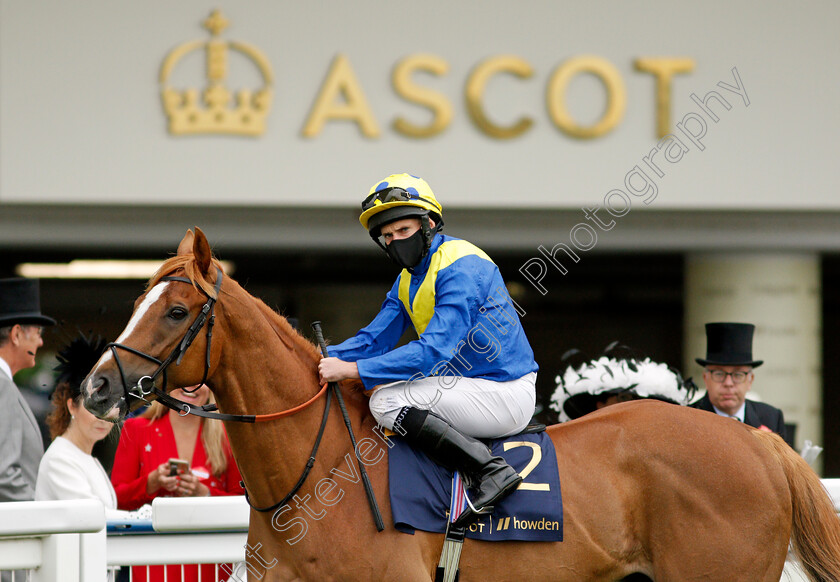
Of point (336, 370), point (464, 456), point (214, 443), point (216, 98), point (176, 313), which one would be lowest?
point (214, 443)

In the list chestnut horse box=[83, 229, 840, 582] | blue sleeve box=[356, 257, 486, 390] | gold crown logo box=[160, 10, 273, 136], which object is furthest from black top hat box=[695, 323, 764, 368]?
gold crown logo box=[160, 10, 273, 136]

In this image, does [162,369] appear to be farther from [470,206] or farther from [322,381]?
[470,206]

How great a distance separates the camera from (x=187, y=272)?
288 cm

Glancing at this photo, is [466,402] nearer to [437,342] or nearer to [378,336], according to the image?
[437,342]

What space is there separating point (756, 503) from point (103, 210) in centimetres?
682

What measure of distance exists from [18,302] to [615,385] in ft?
9.79

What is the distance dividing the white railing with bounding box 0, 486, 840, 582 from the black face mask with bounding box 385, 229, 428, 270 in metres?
1.11

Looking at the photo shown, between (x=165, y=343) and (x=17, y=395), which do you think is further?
(x=17, y=395)

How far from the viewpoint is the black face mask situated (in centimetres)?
318

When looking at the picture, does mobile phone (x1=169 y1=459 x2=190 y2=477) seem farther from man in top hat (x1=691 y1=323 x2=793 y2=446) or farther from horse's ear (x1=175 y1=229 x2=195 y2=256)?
man in top hat (x1=691 y1=323 x2=793 y2=446)

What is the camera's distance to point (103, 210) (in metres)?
8.46

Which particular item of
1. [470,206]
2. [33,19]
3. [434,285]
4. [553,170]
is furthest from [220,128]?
[434,285]

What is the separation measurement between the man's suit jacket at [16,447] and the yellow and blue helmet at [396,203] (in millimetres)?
1900

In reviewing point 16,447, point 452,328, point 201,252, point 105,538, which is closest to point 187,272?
point 201,252
